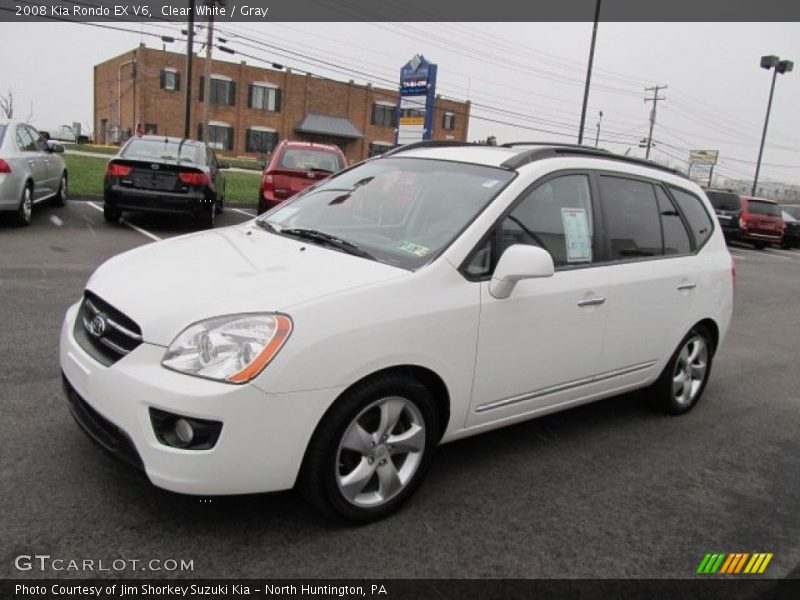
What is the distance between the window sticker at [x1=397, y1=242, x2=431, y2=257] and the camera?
10.7 feet

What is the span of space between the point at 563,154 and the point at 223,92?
52.6 meters

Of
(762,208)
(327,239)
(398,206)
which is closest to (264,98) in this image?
(762,208)

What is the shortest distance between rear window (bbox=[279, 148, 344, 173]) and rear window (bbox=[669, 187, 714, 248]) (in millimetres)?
7766

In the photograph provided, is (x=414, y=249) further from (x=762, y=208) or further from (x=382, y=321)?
(x=762, y=208)

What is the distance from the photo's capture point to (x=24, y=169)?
33.1 feet

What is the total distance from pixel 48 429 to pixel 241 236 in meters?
1.47

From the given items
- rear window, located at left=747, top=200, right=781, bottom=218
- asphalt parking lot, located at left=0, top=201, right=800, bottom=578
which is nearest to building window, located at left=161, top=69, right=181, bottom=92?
rear window, located at left=747, top=200, right=781, bottom=218

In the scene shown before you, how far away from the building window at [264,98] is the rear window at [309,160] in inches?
1733

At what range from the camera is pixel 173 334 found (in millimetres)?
2674

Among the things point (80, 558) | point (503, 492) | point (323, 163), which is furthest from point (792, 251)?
point (80, 558)

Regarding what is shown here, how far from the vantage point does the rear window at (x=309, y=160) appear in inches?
467

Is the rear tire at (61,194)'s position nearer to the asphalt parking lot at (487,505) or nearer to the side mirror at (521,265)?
the asphalt parking lot at (487,505)

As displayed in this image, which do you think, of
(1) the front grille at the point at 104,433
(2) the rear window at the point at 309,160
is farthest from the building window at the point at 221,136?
(1) the front grille at the point at 104,433

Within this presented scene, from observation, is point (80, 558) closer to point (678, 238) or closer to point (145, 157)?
point (678, 238)
